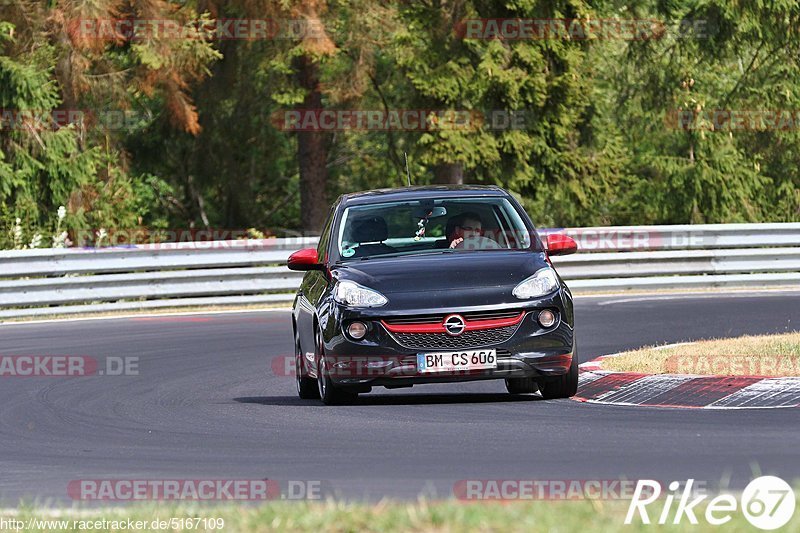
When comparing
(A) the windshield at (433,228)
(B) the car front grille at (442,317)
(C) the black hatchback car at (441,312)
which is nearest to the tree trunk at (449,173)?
(A) the windshield at (433,228)

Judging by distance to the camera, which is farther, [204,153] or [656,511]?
[204,153]

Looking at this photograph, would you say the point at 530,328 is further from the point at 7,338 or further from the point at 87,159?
the point at 87,159

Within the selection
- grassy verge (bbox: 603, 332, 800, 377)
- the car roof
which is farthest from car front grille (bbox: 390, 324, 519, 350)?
grassy verge (bbox: 603, 332, 800, 377)

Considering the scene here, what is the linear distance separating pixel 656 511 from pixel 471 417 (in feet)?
15.1

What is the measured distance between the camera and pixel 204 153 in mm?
45250

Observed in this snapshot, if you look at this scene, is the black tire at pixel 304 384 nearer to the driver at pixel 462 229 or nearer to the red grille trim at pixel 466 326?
the driver at pixel 462 229

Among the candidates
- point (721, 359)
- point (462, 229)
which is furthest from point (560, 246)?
point (721, 359)

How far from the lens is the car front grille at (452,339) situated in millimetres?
11594

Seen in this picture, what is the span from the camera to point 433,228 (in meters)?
13.0

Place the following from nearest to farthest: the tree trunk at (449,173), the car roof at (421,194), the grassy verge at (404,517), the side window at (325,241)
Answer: the grassy verge at (404,517) < the side window at (325,241) < the car roof at (421,194) < the tree trunk at (449,173)

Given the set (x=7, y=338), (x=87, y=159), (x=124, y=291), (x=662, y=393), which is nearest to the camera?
(x=662, y=393)

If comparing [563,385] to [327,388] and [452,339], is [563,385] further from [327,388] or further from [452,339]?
[327,388]

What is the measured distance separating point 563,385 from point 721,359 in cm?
243

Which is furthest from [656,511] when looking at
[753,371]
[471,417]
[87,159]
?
[87,159]
